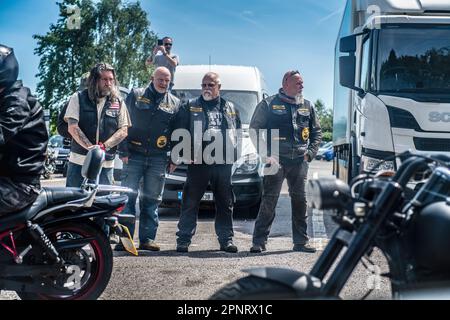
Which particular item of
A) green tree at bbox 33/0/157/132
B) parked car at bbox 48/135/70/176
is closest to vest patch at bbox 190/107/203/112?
parked car at bbox 48/135/70/176

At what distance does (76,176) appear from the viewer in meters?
5.66

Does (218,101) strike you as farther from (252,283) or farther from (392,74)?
(252,283)

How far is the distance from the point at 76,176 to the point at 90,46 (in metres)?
43.4

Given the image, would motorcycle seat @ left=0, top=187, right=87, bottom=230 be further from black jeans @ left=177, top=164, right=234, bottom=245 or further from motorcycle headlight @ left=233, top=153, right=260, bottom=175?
motorcycle headlight @ left=233, top=153, right=260, bottom=175

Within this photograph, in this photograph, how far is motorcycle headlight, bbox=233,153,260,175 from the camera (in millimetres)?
8570

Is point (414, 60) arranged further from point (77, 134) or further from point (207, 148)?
point (77, 134)

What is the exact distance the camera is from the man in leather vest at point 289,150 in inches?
248

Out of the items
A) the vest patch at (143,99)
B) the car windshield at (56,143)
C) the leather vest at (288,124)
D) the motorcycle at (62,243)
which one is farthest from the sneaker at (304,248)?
the car windshield at (56,143)

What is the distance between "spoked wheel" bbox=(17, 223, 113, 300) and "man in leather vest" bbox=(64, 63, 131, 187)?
1.72m

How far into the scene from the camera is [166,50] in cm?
1055

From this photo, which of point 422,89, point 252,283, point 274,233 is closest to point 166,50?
point 274,233

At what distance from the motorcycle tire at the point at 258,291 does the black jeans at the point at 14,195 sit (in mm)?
1872

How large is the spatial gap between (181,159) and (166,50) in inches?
184

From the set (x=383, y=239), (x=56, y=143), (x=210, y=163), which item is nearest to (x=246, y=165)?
(x=210, y=163)
